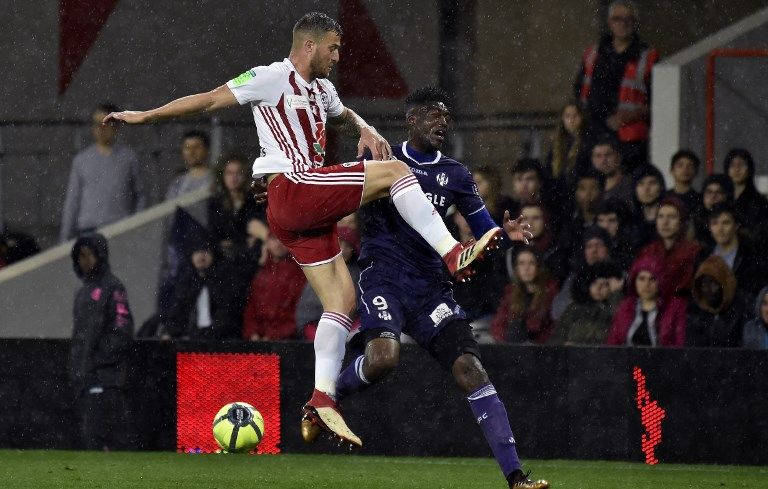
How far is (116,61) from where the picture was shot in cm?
1656

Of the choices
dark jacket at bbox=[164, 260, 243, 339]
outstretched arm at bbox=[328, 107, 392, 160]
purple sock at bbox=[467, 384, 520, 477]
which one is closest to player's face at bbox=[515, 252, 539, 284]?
dark jacket at bbox=[164, 260, 243, 339]

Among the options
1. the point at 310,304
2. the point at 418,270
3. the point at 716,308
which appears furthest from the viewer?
the point at 310,304

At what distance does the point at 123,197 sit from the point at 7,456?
132 inches

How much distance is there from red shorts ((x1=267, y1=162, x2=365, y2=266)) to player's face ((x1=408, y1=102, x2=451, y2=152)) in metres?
0.48

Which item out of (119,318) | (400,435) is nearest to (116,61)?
(119,318)

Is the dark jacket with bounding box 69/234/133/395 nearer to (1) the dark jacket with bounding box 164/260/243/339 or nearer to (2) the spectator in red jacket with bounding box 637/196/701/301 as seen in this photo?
(1) the dark jacket with bounding box 164/260/243/339

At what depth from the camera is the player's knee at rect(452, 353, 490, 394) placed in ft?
27.1

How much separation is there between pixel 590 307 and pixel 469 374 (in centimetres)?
343

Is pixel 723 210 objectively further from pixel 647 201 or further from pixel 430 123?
pixel 430 123

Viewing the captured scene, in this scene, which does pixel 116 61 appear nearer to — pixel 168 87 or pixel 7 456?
pixel 168 87

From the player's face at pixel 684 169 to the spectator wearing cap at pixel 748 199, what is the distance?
0.77ft

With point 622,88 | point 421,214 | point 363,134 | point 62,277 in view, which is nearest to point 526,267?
point 622,88

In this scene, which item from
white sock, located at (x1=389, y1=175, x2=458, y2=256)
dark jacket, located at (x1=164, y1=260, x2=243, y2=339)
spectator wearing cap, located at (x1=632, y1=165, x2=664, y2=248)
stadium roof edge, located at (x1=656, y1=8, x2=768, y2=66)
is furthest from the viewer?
stadium roof edge, located at (x1=656, y1=8, x2=768, y2=66)

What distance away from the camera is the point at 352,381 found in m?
8.72
